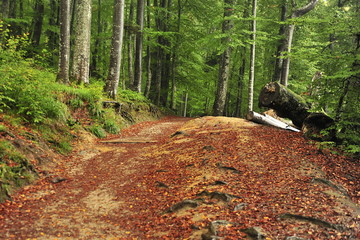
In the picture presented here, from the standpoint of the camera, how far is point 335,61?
722 centimetres

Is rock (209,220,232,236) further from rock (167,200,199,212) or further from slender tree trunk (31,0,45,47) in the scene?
slender tree trunk (31,0,45,47)

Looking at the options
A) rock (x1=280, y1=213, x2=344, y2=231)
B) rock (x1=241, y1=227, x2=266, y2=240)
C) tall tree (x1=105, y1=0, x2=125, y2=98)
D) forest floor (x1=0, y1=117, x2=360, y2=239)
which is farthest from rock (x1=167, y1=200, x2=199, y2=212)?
tall tree (x1=105, y1=0, x2=125, y2=98)

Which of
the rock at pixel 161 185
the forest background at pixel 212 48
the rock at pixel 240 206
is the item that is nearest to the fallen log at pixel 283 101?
the forest background at pixel 212 48

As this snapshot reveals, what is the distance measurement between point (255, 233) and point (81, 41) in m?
11.8

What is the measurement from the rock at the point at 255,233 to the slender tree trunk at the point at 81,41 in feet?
36.0

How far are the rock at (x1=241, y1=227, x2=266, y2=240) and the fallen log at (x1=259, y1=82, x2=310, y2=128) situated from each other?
6581mm

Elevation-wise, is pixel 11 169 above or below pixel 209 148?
below

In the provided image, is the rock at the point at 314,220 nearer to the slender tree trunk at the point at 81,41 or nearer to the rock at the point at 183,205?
the rock at the point at 183,205

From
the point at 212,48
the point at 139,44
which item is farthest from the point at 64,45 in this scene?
the point at 212,48

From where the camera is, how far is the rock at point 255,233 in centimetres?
381

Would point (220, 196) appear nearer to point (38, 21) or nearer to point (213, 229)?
point (213, 229)

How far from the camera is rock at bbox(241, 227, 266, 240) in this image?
381 cm

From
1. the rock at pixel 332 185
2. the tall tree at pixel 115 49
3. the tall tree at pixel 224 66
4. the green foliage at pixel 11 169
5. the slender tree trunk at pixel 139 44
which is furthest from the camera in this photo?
the slender tree trunk at pixel 139 44

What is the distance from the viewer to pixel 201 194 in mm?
5406
